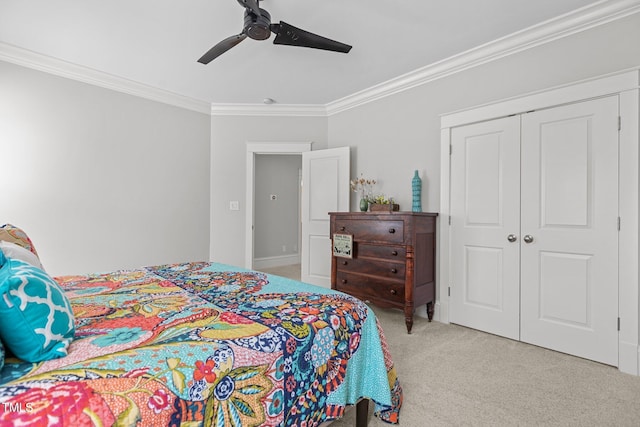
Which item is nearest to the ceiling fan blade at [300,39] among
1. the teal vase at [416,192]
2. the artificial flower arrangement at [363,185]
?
the teal vase at [416,192]

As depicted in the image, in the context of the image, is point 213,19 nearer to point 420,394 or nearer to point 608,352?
point 420,394

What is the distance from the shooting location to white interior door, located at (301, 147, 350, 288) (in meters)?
4.16

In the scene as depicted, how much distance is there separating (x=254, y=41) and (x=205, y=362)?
9.15 ft

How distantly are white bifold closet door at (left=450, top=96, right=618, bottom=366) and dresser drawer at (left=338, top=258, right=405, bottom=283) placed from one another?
25.0 inches

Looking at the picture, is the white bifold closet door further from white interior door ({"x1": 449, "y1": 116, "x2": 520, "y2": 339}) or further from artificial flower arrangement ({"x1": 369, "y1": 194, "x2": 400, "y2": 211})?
artificial flower arrangement ({"x1": 369, "y1": 194, "x2": 400, "y2": 211})

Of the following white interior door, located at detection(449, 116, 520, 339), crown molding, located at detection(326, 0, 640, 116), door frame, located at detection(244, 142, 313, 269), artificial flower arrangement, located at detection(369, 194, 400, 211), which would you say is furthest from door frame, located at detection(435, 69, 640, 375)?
door frame, located at detection(244, 142, 313, 269)

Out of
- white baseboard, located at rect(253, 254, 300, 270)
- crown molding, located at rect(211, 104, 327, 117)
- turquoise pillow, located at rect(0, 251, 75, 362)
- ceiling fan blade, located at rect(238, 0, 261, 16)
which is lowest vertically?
white baseboard, located at rect(253, 254, 300, 270)

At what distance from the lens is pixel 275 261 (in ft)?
21.0

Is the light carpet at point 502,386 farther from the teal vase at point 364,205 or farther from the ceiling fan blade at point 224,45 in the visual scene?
the ceiling fan blade at point 224,45

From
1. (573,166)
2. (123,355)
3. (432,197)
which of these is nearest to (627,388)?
(573,166)

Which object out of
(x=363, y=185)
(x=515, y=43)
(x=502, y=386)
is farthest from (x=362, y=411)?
(x=515, y=43)

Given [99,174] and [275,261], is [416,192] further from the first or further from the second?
[275,261]

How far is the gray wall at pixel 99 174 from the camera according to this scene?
3.05m

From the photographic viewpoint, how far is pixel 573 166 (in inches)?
97.0
